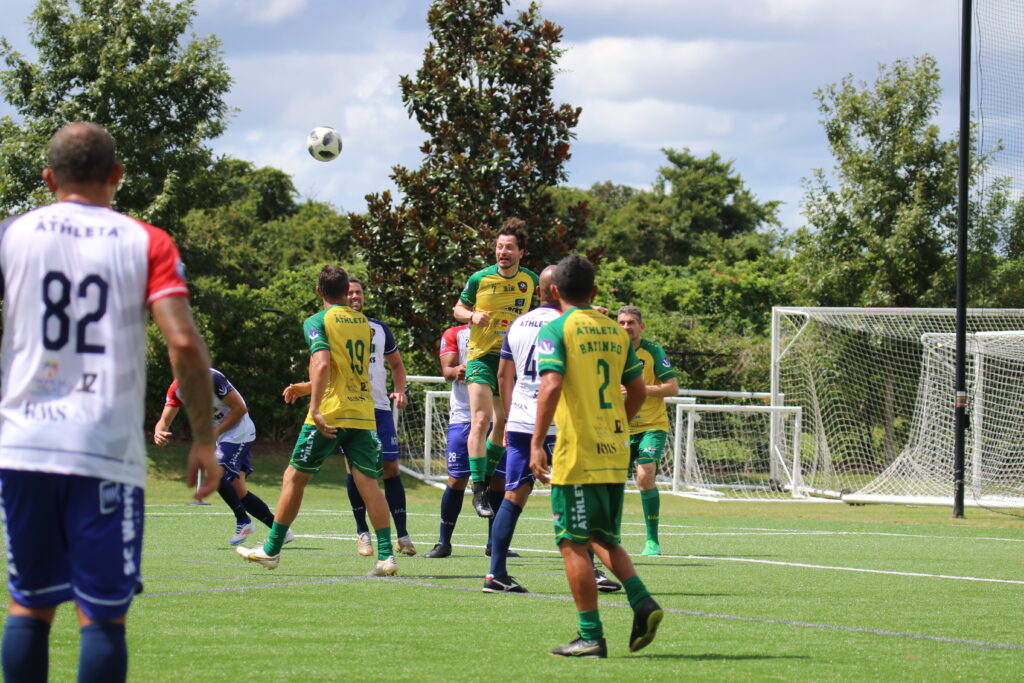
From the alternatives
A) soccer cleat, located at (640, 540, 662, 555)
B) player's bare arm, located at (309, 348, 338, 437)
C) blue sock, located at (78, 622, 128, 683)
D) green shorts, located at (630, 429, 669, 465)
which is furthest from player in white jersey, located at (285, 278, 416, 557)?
blue sock, located at (78, 622, 128, 683)

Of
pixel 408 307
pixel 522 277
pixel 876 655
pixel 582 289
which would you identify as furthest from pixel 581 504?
pixel 408 307

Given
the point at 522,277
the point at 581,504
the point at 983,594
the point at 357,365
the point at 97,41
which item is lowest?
the point at 983,594

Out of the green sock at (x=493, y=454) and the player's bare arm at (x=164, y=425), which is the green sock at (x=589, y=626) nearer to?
the green sock at (x=493, y=454)

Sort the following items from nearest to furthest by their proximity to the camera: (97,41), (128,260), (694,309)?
(128,260), (97,41), (694,309)

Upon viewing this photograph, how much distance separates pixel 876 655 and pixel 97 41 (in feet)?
81.2

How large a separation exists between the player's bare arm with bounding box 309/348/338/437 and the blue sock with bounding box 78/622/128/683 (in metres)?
5.03

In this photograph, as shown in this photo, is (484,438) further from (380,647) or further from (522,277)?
(380,647)

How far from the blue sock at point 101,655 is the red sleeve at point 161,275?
97 centimetres

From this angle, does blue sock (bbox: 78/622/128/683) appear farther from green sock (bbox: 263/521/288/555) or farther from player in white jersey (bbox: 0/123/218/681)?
green sock (bbox: 263/521/288/555)

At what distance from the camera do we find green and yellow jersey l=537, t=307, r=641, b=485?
5867mm

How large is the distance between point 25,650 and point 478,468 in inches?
276

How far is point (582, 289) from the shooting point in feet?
19.7

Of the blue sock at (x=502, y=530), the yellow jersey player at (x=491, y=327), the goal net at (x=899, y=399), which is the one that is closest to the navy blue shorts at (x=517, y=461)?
the blue sock at (x=502, y=530)

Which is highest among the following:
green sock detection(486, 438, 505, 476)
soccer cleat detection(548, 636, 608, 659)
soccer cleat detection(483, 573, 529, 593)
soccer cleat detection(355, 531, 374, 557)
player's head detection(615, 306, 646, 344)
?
player's head detection(615, 306, 646, 344)
